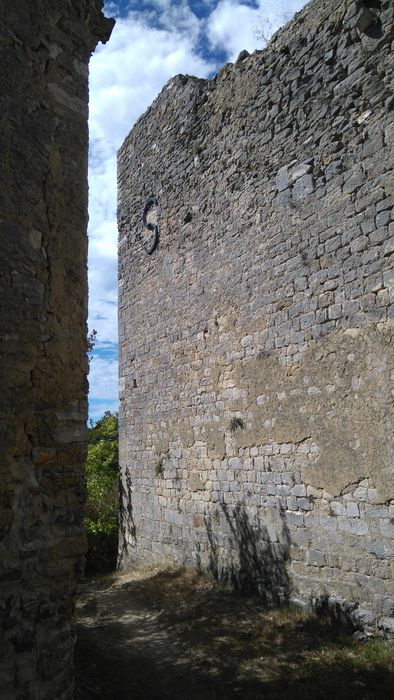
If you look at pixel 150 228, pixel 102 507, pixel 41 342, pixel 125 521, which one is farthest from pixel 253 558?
pixel 150 228

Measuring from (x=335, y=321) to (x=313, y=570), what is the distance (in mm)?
2789

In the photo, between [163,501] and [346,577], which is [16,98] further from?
[163,501]

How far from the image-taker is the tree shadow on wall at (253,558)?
21.0 feet

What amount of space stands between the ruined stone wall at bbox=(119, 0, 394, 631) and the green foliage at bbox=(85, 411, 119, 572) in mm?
1228

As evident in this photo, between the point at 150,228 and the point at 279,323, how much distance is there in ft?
14.8

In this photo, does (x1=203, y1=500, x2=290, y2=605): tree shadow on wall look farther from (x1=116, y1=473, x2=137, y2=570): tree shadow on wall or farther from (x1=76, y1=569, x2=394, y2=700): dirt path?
(x1=116, y1=473, x2=137, y2=570): tree shadow on wall

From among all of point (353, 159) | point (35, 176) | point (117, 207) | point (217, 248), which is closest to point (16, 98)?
point (35, 176)

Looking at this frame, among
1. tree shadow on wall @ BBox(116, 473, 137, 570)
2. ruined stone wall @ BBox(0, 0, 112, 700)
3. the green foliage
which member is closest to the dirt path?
ruined stone wall @ BBox(0, 0, 112, 700)

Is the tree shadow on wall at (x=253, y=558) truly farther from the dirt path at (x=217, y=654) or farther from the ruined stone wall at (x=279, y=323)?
the dirt path at (x=217, y=654)

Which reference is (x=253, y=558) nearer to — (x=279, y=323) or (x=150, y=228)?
(x=279, y=323)

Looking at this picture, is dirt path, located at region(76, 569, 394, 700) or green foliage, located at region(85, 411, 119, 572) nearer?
dirt path, located at region(76, 569, 394, 700)

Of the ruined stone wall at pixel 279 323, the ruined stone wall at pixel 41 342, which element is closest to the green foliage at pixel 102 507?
the ruined stone wall at pixel 279 323

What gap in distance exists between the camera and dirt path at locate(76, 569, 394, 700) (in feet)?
14.5

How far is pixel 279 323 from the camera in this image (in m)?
6.75
